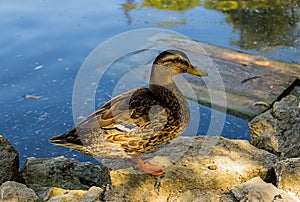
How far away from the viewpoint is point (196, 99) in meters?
4.09

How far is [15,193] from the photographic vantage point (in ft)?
7.49

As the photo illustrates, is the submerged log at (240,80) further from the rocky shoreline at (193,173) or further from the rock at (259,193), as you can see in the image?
the rock at (259,193)

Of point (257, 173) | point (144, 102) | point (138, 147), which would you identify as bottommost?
point (257, 173)

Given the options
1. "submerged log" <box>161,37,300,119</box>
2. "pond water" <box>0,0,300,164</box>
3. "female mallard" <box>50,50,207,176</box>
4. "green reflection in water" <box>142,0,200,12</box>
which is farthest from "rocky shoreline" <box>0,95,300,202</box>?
"green reflection in water" <box>142,0,200,12</box>

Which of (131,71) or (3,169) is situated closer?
(3,169)

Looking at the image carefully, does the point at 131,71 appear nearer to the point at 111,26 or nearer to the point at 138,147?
the point at 111,26

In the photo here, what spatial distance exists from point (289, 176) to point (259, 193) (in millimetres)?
257

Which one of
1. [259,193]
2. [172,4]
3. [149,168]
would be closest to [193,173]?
[149,168]

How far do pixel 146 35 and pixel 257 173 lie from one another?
3.19 metres

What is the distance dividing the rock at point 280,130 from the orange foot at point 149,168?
35.5 inches

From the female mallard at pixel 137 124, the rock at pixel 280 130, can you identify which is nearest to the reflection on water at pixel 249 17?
the rock at pixel 280 130

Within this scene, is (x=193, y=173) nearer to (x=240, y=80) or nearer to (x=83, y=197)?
(x=83, y=197)

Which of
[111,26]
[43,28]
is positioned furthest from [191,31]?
[43,28]

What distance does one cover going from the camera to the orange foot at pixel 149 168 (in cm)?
238
